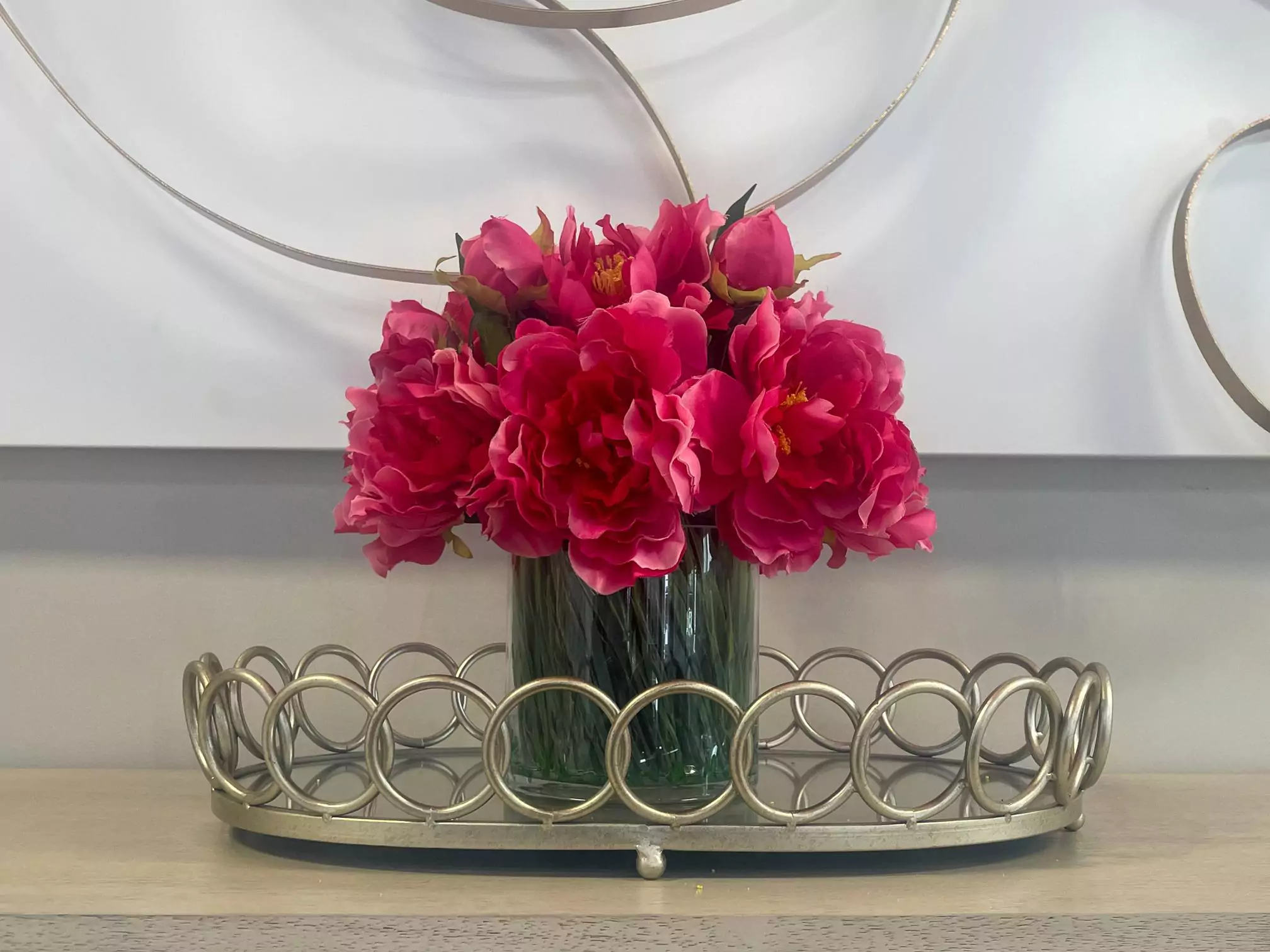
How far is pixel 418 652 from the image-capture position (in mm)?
658

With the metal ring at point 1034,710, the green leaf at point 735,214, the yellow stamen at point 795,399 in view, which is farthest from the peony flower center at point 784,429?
the metal ring at point 1034,710

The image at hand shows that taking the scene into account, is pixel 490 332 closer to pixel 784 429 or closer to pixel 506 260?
pixel 506 260

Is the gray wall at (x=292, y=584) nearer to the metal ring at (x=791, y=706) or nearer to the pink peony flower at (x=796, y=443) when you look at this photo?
the metal ring at (x=791, y=706)

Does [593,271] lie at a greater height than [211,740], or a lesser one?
greater

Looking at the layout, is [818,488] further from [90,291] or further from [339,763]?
[90,291]

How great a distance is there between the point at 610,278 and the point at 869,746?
25 centimetres

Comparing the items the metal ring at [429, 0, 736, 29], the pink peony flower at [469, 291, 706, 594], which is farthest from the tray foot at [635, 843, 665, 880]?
the metal ring at [429, 0, 736, 29]

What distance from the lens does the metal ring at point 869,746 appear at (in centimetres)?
45

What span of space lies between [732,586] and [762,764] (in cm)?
15

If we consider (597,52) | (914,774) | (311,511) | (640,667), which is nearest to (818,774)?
(914,774)

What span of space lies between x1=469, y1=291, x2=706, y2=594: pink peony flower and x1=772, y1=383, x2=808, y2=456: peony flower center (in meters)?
0.05

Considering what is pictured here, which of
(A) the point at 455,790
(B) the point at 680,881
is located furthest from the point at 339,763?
(B) the point at 680,881

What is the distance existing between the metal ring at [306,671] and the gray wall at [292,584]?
0.18 feet

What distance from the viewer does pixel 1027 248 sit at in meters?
0.65
